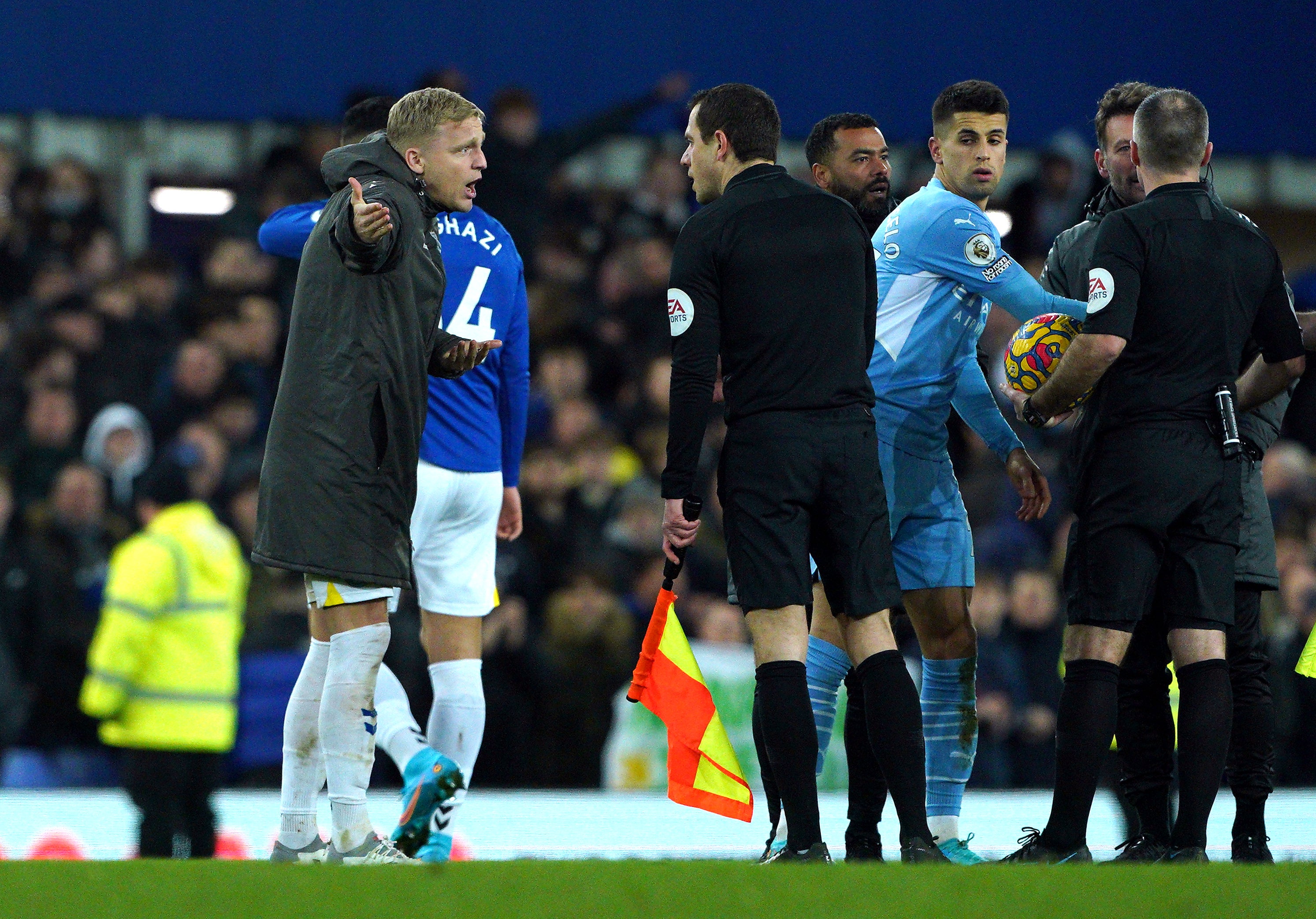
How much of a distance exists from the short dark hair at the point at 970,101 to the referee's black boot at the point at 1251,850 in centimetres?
211

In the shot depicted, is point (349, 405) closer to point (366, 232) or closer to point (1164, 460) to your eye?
point (366, 232)

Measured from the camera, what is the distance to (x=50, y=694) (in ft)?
Answer: 27.4

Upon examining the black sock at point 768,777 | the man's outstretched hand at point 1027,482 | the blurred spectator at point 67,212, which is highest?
the blurred spectator at point 67,212

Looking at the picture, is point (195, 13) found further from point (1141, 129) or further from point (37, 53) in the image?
point (1141, 129)

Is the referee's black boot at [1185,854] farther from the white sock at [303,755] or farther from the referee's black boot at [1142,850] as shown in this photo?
the white sock at [303,755]

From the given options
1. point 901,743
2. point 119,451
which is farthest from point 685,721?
point 119,451

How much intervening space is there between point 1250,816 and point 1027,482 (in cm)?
111

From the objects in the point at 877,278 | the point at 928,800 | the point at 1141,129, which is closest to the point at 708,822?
the point at 928,800

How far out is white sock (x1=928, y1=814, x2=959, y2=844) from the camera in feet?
16.9

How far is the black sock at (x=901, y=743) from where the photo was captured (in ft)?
14.7

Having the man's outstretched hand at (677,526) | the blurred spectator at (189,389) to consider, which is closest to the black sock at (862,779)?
the man's outstretched hand at (677,526)

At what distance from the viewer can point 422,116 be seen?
15.5ft

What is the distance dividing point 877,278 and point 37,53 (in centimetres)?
797

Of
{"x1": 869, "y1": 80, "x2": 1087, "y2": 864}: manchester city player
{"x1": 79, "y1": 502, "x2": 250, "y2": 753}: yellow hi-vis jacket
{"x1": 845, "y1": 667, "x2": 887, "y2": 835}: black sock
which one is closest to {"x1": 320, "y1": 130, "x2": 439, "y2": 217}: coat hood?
{"x1": 869, "y1": 80, "x2": 1087, "y2": 864}: manchester city player
